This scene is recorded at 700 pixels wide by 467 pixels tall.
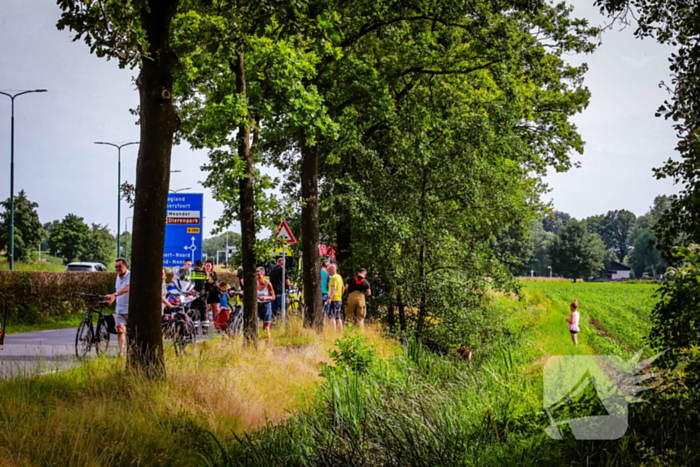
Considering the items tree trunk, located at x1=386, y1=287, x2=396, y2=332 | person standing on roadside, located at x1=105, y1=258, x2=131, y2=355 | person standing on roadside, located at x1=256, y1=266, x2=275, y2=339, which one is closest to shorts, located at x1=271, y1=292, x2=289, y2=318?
person standing on roadside, located at x1=256, y1=266, x2=275, y2=339

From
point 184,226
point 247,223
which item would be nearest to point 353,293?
point 247,223

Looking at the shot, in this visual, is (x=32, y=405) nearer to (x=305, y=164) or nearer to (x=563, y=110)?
(x=305, y=164)

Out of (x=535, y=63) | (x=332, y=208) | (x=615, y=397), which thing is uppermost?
(x=535, y=63)

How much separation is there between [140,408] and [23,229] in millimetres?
A: 51974

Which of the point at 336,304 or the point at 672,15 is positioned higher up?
the point at 672,15

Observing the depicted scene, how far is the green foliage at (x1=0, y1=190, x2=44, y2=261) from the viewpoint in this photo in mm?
47562

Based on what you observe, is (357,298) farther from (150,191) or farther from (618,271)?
(618,271)

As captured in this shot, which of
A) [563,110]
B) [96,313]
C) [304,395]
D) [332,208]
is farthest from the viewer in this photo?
[563,110]

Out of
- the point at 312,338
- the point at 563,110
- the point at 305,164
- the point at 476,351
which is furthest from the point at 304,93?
the point at 563,110

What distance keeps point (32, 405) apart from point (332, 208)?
12407 mm

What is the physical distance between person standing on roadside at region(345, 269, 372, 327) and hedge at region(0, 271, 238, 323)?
9.00 meters

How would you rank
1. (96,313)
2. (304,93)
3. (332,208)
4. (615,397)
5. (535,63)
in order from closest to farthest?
(615,397), (96,313), (304,93), (535,63), (332,208)

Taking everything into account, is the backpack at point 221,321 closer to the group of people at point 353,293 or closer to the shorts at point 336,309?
the group of people at point 353,293

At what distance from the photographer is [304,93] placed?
11.4 metres
